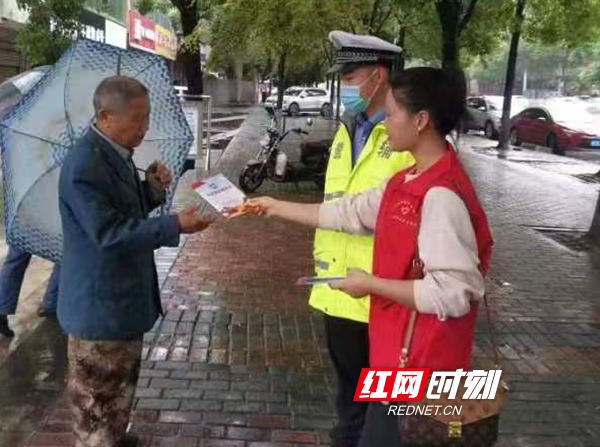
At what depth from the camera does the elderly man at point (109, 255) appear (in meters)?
2.53

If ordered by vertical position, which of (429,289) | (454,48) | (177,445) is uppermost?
(454,48)

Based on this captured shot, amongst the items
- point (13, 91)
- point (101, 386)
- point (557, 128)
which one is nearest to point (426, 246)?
point (101, 386)

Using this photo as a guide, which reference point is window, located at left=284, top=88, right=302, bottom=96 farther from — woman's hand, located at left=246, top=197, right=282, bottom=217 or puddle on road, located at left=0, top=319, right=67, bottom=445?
woman's hand, located at left=246, top=197, right=282, bottom=217

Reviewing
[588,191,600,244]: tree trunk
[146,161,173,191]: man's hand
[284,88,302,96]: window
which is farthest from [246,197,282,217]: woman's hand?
[284,88,302,96]: window

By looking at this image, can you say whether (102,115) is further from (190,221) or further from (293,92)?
(293,92)

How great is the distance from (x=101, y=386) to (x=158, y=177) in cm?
88

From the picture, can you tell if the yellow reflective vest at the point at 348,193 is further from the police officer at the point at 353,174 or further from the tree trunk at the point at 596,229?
the tree trunk at the point at 596,229

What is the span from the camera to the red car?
2080cm

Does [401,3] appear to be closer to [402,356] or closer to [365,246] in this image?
[365,246]

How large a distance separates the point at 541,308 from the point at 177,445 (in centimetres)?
367

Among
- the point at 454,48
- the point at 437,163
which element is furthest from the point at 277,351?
the point at 454,48

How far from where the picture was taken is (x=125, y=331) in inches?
110

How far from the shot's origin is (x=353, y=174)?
280cm

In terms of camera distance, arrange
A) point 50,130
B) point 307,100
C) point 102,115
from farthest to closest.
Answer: point 307,100 < point 50,130 < point 102,115
